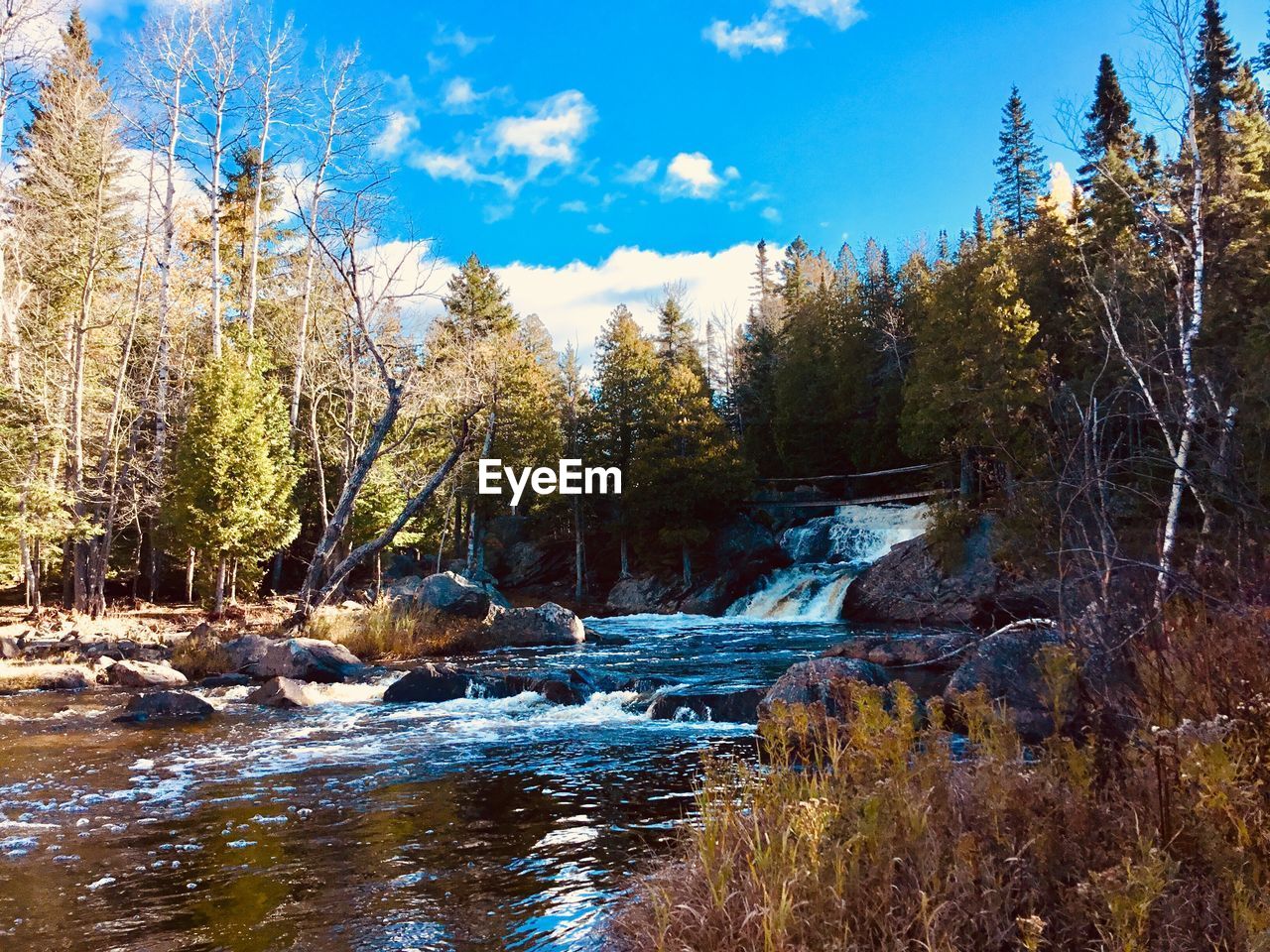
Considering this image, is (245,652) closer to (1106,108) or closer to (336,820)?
(336,820)

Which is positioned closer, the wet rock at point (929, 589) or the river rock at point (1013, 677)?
the river rock at point (1013, 677)

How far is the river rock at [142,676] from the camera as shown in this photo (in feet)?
41.5

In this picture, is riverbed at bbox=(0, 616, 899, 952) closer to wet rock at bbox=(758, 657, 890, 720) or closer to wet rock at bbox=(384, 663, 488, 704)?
wet rock at bbox=(384, 663, 488, 704)

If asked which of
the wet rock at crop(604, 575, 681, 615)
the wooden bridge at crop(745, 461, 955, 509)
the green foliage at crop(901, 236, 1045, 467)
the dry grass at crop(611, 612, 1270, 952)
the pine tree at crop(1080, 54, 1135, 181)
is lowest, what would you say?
the wet rock at crop(604, 575, 681, 615)

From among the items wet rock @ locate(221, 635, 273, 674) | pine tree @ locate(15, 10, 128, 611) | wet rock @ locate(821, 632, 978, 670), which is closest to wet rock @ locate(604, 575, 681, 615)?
wet rock @ locate(821, 632, 978, 670)

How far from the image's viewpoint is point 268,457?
2373cm

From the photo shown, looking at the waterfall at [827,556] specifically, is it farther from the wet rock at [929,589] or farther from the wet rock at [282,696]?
the wet rock at [282,696]

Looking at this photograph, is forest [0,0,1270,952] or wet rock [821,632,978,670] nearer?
forest [0,0,1270,952]

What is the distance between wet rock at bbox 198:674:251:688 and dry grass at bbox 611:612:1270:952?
10.9m

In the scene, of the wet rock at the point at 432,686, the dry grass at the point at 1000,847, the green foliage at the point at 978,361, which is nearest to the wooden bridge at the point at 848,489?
the green foliage at the point at 978,361

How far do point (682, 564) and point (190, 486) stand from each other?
17514mm

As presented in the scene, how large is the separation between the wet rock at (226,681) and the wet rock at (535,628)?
246 inches

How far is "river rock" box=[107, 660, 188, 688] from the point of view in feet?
41.5

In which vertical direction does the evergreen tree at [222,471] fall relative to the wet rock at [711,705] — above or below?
above
